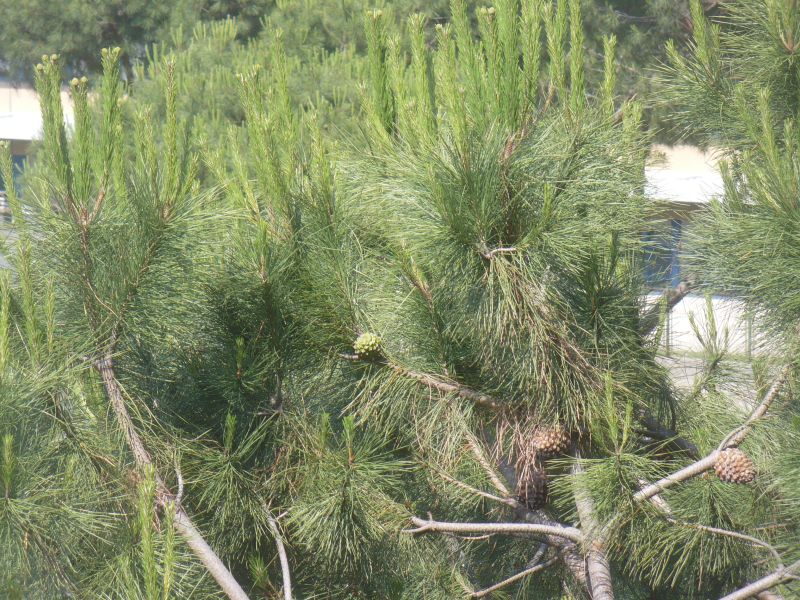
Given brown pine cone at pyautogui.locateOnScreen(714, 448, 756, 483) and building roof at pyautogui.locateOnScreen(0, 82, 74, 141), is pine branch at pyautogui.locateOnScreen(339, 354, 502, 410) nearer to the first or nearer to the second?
brown pine cone at pyautogui.locateOnScreen(714, 448, 756, 483)

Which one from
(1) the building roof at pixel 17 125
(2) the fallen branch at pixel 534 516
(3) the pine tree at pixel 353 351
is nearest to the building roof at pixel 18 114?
(1) the building roof at pixel 17 125

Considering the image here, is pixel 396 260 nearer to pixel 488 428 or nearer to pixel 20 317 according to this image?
pixel 488 428

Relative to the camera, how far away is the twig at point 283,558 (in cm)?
163

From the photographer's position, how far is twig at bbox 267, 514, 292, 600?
1631 millimetres

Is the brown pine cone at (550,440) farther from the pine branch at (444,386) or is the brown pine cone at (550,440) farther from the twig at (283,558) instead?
the twig at (283,558)

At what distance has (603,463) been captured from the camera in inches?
60.0

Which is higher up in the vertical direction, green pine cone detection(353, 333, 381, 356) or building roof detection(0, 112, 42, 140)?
building roof detection(0, 112, 42, 140)

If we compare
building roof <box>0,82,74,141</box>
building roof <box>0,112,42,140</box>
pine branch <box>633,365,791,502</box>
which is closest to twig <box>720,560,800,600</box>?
pine branch <box>633,365,791,502</box>

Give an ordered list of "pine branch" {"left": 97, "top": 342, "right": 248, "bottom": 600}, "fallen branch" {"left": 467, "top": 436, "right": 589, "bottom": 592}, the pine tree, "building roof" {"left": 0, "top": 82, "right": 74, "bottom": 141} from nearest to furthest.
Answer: the pine tree, "pine branch" {"left": 97, "top": 342, "right": 248, "bottom": 600}, "fallen branch" {"left": 467, "top": 436, "right": 589, "bottom": 592}, "building roof" {"left": 0, "top": 82, "right": 74, "bottom": 141}

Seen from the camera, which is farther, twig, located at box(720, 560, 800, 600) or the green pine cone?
the green pine cone

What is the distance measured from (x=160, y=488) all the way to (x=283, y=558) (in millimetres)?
266

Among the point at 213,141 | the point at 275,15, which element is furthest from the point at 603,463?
the point at 275,15

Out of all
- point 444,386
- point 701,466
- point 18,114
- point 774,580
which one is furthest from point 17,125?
point 774,580

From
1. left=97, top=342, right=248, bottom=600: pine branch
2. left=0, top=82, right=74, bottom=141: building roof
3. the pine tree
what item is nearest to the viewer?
the pine tree
